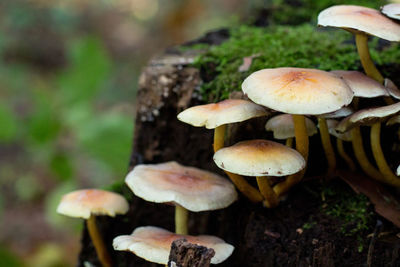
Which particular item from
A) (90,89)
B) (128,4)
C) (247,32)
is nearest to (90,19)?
(128,4)

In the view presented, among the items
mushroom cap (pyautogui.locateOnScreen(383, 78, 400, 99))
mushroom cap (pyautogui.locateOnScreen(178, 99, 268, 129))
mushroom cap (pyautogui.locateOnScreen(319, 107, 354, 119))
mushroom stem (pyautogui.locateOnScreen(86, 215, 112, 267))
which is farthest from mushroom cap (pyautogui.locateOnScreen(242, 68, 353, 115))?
mushroom stem (pyautogui.locateOnScreen(86, 215, 112, 267))

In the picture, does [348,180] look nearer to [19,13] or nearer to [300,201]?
[300,201]

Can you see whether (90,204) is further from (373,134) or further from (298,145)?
(373,134)

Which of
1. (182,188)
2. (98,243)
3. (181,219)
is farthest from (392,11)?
(98,243)

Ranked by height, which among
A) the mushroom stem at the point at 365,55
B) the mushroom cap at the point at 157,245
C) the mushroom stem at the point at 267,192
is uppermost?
the mushroom stem at the point at 365,55

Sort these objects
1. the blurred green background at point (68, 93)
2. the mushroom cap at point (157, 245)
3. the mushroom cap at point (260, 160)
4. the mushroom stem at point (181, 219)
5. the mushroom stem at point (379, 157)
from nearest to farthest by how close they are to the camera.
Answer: the mushroom cap at point (260, 160)
the mushroom cap at point (157, 245)
the mushroom stem at point (379, 157)
the mushroom stem at point (181, 219)
the blurred green background at point (68, 93)

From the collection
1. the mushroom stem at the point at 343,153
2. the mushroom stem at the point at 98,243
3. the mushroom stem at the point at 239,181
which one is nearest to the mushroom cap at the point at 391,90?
the mushroom stem at the point at 343,153

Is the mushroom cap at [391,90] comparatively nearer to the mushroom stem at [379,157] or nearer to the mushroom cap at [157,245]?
the mushroom stem at [379,157]
